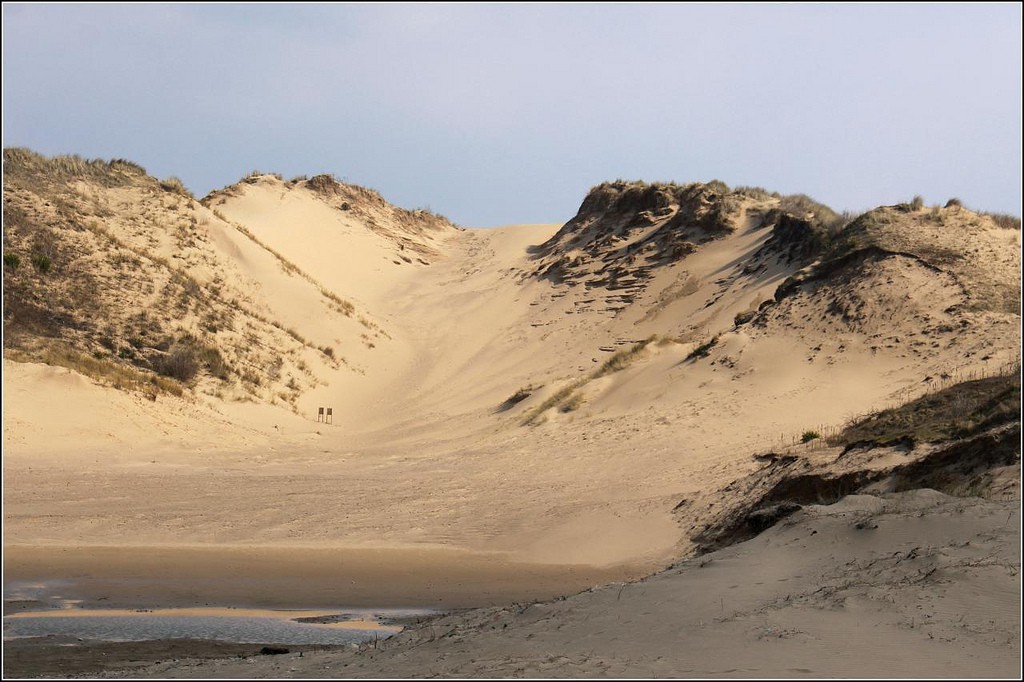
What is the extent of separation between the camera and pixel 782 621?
24.6ft

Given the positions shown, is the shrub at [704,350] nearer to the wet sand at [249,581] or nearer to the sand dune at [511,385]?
the sand dune at [511,385]

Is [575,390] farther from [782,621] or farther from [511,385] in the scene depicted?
[782,621]

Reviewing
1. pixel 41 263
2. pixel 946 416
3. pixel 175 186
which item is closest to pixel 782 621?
pixel 946 416

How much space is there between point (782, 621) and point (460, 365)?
30.9 metres

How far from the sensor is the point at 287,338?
119ft

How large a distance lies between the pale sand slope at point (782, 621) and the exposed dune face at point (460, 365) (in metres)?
6.14

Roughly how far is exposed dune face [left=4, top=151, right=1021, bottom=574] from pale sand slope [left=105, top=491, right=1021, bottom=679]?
6142 mm

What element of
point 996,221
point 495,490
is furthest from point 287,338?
point 996,221

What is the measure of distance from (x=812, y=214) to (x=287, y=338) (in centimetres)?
1927

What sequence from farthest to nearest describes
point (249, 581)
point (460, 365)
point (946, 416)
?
point (460, 365) < point (946, 416) < point (249, 581)

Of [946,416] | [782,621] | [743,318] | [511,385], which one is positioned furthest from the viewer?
[511,385]

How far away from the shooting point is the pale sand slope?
676cm

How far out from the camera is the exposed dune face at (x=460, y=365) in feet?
59.7

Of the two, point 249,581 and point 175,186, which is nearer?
point 249,581
